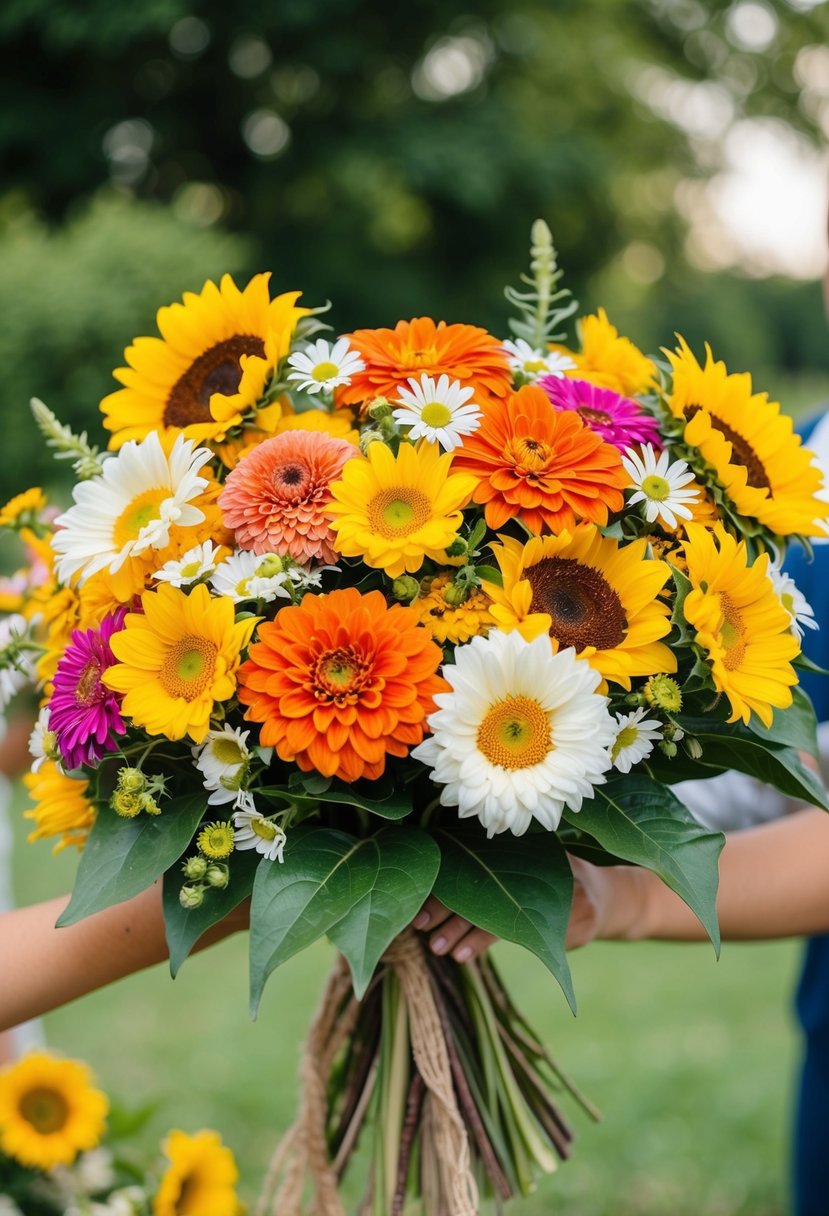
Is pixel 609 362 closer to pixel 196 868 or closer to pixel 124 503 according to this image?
pixel 124 503

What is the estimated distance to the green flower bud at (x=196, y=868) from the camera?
109 centimetres

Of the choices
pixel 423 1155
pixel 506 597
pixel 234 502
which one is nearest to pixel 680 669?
pixel 506 597

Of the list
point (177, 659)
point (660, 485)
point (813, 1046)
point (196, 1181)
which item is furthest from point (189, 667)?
point (813, 1046)

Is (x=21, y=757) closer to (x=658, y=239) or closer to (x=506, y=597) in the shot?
(x=506, y=597)

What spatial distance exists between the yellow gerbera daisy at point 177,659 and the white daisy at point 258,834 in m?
0.10

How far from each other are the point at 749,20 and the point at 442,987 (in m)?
17.7

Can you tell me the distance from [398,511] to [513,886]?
1.28ft

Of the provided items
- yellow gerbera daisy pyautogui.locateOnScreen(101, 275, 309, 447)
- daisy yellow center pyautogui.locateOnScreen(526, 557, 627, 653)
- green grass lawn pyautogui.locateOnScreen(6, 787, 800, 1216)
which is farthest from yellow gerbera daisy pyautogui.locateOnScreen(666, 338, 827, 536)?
green grass lawn pyautogui.locateOnScreen(6, 787, 800, 1216)

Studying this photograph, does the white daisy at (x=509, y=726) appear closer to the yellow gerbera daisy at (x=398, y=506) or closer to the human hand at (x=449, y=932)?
the yellow gerbera daisy at (x=398, y=506)

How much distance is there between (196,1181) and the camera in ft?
5.72

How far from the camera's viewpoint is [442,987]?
4.67 ft

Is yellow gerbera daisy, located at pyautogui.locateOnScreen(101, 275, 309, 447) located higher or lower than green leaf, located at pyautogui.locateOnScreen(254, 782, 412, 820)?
higher

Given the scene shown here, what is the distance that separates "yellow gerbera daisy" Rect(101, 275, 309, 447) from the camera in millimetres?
1320

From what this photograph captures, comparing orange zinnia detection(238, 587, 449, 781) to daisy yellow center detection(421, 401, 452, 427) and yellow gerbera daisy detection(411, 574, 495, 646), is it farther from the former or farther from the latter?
daisy yellow center detection(421, 401, 452, 427)
